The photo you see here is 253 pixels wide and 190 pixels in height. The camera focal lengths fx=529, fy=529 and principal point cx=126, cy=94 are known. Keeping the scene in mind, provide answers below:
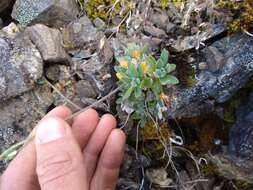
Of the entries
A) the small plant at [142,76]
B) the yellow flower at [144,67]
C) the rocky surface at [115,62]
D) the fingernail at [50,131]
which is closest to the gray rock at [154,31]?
the rocky surface at [115,62]

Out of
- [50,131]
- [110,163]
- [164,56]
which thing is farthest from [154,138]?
[50,131]

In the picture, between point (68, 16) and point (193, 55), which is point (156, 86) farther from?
point (68, 16)

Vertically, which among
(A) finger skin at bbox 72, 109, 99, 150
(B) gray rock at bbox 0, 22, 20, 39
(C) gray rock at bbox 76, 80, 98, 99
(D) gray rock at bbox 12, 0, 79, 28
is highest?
(D) gray rock at bbox 12, 0, 79, 28

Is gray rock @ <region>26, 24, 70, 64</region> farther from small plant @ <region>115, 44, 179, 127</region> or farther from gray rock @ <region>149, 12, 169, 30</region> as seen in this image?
gray rock @ <region>149, 12, 169, 30</region>

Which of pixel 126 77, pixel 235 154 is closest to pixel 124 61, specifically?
pixel 126 77

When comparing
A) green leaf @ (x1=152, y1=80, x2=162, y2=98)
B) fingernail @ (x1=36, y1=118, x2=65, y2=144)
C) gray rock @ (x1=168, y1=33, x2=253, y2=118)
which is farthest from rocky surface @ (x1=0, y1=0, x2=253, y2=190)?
fingernail @ (x1=36, y1=118, x2=65, y2=144)

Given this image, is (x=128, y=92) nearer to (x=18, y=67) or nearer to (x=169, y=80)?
(x=169, y=80)

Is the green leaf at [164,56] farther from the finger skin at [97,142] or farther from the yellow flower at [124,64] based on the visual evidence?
the finger skin at [97,142]

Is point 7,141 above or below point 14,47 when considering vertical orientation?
below
